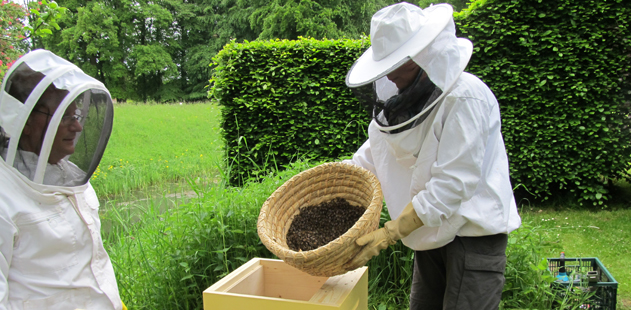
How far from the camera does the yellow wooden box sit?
73.9 inches

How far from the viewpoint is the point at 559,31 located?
5.07m

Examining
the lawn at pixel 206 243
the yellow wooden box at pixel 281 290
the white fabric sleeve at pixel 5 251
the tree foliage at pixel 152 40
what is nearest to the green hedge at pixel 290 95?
the lawn at pixel 206 243

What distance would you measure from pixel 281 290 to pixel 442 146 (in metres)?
1.28

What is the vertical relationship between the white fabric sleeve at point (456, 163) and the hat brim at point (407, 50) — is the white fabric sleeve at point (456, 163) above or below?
below

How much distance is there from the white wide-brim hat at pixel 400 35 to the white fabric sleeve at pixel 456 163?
20 cm

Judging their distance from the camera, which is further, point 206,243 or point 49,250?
point 206,243

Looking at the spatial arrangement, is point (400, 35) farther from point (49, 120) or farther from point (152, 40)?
point (152, 40)

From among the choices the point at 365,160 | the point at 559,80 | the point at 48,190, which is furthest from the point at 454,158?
the point at 559,80

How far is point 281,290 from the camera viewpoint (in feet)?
Answer: 7.92

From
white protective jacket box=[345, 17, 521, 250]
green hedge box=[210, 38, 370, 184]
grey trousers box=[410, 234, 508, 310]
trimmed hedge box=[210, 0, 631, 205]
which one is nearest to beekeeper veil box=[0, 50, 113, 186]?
white protective jacket box=[345, 17, 521, 250]

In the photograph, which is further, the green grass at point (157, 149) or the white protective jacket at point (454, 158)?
the green grass at point (157, 149)

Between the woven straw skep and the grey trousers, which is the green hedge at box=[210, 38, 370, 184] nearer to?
the woven straw skep

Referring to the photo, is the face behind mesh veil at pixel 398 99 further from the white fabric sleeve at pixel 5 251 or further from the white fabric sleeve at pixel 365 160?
the white fabric sleeve at pixel 5 251

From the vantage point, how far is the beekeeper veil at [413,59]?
66.9 inches
